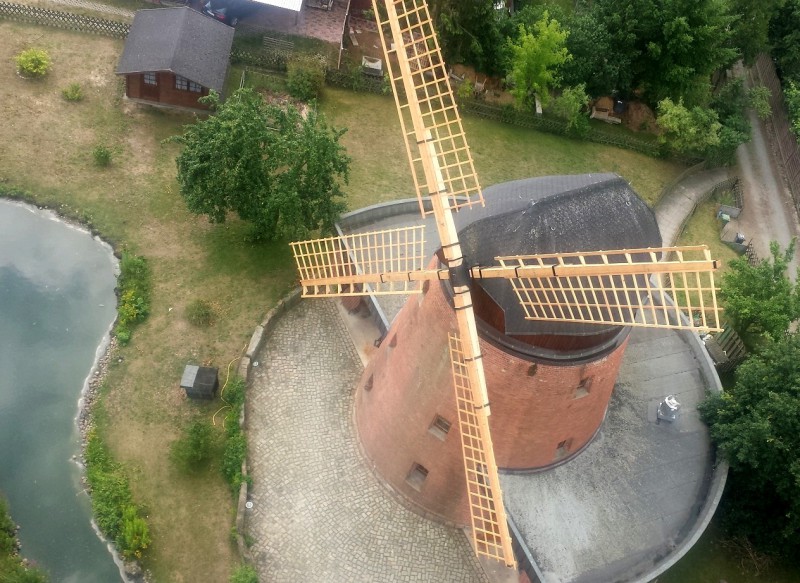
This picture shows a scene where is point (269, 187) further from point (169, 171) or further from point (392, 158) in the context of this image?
point (392, 158)

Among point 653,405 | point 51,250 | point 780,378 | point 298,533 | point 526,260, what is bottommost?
point 298,533

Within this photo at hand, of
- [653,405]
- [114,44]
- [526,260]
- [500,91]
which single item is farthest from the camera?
[500,91]

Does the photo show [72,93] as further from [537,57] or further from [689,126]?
[689,126]

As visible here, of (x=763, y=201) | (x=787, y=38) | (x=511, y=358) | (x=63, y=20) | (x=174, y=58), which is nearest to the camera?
(x=511, y=358)

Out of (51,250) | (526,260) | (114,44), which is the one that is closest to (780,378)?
(526,260)

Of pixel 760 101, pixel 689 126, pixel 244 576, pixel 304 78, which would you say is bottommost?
pixel 244 576

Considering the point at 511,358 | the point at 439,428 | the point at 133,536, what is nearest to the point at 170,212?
the point at 133,536

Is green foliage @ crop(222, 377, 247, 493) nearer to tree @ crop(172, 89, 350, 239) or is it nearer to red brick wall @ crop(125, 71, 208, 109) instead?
tree @ crop(172, 89, 350, 239)

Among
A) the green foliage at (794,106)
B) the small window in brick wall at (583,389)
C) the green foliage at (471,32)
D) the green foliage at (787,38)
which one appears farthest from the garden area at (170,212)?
the green foliage at (787,38)
